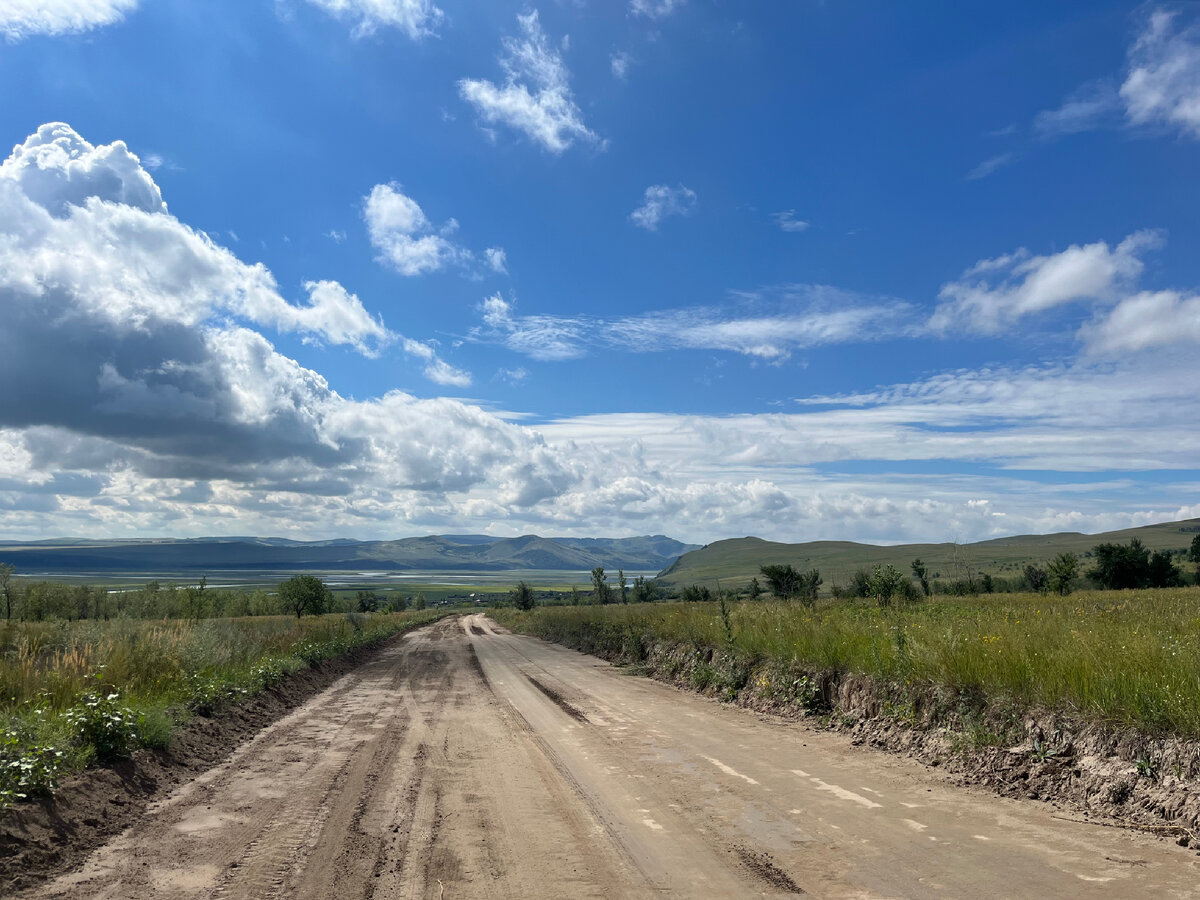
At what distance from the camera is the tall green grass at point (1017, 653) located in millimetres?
6480

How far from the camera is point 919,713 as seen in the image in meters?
8.88

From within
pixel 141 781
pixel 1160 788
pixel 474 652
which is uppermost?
pixel 1160 788

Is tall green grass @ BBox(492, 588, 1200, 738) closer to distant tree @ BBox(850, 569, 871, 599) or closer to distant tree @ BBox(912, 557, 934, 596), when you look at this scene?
distant tree @ BBox(912, 557, 934, 596)

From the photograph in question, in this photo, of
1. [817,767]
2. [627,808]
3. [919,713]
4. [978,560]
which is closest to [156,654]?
[627,808]

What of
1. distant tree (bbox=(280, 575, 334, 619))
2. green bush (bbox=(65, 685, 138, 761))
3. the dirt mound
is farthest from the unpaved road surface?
distant tree (bbox=(280, 575, 334, 619))

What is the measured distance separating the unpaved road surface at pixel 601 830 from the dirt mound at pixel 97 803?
10.0 inches

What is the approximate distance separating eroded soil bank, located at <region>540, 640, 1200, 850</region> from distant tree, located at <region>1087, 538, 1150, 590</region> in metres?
67.0

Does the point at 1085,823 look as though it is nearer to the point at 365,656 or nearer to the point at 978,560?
the point at 365,656

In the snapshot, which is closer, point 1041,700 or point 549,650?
point 1041,700

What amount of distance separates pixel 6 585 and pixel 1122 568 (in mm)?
100136

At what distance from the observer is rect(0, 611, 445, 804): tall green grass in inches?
269

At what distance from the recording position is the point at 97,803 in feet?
21.1

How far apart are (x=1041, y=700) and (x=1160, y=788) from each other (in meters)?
1.58

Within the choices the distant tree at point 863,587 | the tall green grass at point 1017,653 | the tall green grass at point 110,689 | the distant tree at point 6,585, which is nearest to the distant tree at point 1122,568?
the distant tree at point 863,587
